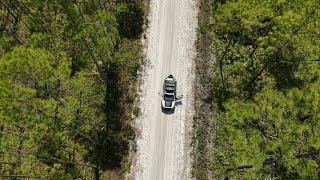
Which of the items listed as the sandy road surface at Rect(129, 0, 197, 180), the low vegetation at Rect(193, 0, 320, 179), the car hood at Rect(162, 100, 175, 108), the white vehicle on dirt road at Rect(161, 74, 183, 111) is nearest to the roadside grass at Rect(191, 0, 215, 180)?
the low vegetation at Rect(193, 0, 320, 179)

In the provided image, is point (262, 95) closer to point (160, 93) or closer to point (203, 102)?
point (203, 102)

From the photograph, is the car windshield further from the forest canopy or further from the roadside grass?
the forest canopy

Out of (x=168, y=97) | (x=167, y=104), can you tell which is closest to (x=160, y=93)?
(x=168, y=97)

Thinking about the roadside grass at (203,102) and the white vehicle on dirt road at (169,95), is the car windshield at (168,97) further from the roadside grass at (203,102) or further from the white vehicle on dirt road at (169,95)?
the roadside grass at (203,102)

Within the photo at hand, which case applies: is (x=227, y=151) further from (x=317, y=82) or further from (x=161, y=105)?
(x=317, y=82)

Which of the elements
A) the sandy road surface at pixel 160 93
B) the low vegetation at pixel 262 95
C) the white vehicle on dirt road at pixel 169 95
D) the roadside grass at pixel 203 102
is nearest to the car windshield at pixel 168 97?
the white vehicle on dirt road at pixel 169 95

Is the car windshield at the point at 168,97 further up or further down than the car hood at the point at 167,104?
further up
